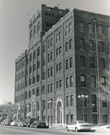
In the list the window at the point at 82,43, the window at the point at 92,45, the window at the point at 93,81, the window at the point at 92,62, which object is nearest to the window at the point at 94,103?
the window at the point at 93,81

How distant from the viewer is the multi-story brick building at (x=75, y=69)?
1939 inches

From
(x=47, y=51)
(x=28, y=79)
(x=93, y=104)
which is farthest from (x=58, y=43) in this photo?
(x=28, y=79)

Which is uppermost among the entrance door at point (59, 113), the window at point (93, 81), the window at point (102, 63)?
the window at point (102, 63)

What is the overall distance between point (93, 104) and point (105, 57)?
10.6 metres

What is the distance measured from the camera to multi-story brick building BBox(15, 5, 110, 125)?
162ft

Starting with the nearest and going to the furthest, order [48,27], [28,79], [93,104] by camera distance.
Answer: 1. [93,104]
2. [48,27]
3. [28,79]

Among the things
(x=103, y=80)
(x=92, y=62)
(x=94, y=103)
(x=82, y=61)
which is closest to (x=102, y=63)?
(x=92, y=62)

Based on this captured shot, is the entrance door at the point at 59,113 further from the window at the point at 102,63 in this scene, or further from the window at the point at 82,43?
the window at the point at 82,43

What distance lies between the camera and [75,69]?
49500mm

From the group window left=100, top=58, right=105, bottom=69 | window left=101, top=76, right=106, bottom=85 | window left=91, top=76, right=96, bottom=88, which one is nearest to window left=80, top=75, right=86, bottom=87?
window left=91, top=76, right=96, bottom=88

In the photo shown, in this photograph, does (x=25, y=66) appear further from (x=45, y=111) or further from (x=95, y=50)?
(x=95, y=50)

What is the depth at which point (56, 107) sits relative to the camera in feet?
183

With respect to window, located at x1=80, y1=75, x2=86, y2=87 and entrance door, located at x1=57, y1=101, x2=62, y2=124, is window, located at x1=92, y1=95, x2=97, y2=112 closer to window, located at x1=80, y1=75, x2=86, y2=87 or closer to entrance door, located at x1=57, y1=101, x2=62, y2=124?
window, located at x1=80, y1=75, x2=86, y2=87

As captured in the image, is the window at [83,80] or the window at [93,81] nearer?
the window at [83,80]
